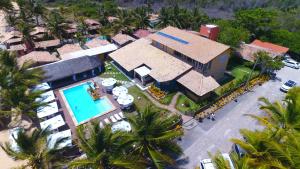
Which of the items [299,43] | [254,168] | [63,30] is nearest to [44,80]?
[63,30]

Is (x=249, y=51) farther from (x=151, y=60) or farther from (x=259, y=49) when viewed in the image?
(x=151, y=60)

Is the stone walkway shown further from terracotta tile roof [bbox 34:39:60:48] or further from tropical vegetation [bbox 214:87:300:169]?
terracotta tile roof [bbox 34:39:60:48]

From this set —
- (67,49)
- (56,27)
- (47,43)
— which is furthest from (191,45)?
(56,27)

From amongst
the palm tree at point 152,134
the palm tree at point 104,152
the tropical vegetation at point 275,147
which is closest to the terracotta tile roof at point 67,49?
the palm tree at point 104,152

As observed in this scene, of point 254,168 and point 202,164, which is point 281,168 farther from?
point 202,164

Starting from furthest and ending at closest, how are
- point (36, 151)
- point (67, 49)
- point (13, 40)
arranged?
point (13, 40)
point (67, 49)
point (36, 151)

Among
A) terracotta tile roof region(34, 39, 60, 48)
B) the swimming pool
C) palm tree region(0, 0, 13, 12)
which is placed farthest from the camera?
palm tree region(0, 0, 13, 12)

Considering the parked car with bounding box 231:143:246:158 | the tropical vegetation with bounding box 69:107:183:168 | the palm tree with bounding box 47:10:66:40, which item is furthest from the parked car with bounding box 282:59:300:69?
the palm tree with bounding box 47:10:66:40
